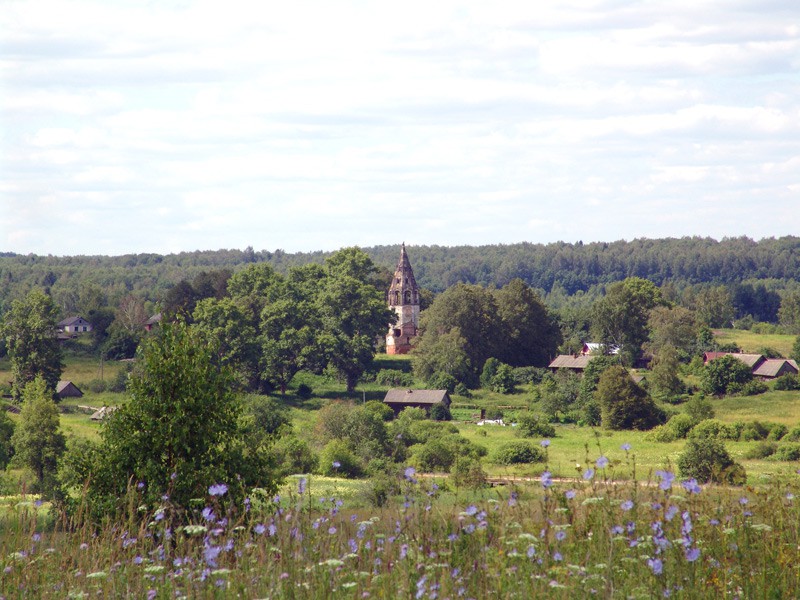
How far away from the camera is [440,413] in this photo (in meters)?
66.9

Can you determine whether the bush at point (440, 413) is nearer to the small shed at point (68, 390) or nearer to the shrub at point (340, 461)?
the shrub at point (340, 461)

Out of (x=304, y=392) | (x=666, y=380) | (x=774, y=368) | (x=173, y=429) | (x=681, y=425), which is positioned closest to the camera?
(x=173, y=429)

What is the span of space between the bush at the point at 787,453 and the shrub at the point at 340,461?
59.5 feet

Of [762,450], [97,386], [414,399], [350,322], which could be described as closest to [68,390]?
[97,386]

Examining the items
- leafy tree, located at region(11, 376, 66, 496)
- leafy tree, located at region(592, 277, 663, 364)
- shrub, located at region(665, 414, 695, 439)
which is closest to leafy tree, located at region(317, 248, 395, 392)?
leafy tree, located at region(592, 277, 663, 364)

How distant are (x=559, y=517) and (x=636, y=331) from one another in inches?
3039

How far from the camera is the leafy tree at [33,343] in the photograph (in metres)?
70.0

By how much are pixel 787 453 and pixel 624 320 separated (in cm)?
3567

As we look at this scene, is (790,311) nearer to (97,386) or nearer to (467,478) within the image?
(97,386)

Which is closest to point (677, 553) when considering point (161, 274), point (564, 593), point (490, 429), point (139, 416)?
point (564, 593)

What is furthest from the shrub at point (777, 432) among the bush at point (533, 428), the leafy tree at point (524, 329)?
the leafy tree at point (524, 329)

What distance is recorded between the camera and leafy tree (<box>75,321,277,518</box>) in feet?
50.9

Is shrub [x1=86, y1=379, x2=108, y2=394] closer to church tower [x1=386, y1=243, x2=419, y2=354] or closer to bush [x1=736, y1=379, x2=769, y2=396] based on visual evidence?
church tower [x1=386, y1=243, x2=419, y2=354]

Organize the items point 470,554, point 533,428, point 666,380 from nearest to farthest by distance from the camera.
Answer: point 470,554, point 533,428, point 666,380
